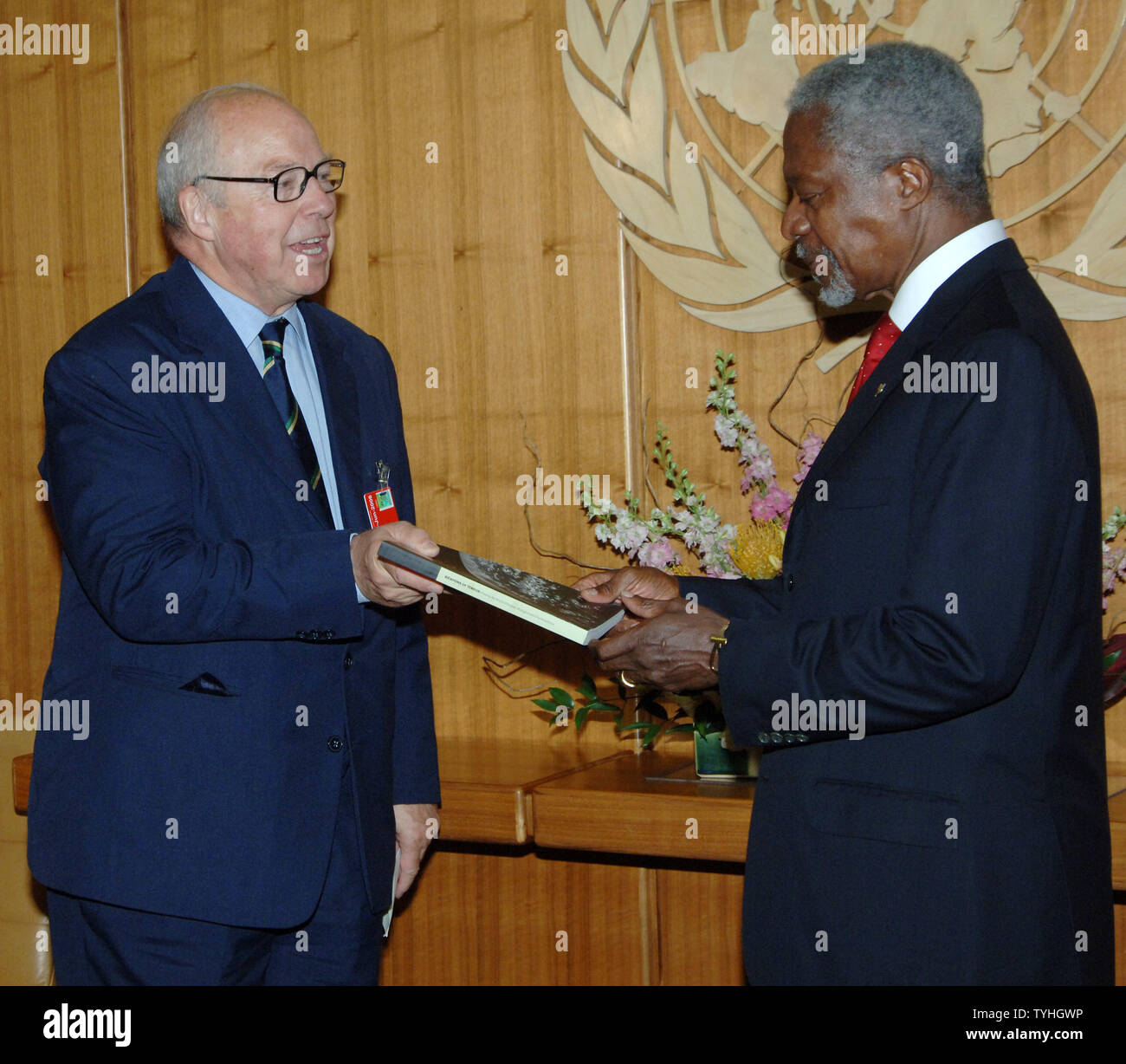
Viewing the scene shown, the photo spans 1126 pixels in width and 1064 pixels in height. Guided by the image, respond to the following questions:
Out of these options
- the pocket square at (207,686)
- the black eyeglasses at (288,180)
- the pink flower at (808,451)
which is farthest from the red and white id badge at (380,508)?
the pink flower at (808,451)

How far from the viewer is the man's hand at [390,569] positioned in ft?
6.28

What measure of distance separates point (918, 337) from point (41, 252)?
2.82m

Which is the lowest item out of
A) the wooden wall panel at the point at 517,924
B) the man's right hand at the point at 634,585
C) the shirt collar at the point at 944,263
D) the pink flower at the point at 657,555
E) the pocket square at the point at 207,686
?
the wooden wall panel at the point at 517,924

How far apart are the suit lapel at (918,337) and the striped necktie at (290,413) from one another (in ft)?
2.84

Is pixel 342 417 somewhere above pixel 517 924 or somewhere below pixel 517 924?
above

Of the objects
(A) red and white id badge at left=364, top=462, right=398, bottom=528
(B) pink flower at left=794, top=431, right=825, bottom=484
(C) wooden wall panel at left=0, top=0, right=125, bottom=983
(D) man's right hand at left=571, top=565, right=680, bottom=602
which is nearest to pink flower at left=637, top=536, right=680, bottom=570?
(B) pink flower at left=794, top=431, right=825, bottom=484

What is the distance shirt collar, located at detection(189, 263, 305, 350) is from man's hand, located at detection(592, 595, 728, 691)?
2.74 ft

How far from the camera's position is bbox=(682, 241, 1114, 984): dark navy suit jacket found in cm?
156

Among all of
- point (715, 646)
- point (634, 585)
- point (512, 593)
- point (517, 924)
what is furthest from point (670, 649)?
point (517, 924)

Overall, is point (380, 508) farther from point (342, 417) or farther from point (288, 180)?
point (288, 180)

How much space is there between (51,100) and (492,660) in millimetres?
2056

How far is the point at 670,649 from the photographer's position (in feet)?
6.15

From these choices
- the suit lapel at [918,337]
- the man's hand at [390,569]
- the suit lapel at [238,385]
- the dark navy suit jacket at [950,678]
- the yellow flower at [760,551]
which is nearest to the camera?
the dark navy suit jacket at [950,678]

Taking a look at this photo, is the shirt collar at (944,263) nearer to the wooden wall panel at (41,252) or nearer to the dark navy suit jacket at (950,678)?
the dark navy suit jacket at (950,678)
